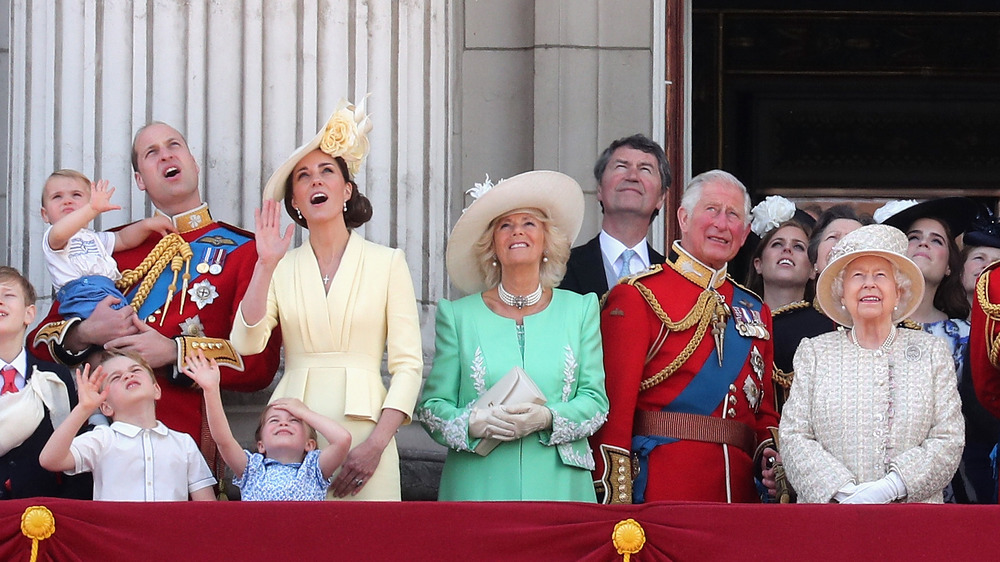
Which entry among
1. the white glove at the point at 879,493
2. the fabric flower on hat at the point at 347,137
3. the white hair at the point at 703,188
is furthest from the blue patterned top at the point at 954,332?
the fabric flower on hat at the point at 347,137

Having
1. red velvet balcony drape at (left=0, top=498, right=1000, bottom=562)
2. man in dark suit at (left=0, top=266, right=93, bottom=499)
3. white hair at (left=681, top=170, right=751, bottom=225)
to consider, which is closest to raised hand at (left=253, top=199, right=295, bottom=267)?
man in dark suit at (left=0, top=266, right=93, bottom=499)

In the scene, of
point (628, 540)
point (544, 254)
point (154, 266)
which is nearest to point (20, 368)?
point (154, 266)

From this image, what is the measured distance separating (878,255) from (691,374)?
646 mm

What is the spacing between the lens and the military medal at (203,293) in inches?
228

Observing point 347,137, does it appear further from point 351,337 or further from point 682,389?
point 682,389

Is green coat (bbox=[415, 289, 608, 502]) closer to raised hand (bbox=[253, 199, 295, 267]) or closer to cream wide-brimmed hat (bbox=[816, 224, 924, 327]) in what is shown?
raised hand (bbox=[253, 199, 295, 267])

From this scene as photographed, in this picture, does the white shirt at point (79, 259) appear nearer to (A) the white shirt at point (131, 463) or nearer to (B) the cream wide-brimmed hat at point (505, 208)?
(A) the white shirt at point (131, 463)

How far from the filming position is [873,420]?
5121 mm

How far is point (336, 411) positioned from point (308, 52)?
1652mm

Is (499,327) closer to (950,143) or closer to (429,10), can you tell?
(429,10)

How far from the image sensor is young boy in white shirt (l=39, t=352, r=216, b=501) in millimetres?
5012

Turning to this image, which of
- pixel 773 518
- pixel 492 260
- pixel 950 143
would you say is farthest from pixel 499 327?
pixel 950 143

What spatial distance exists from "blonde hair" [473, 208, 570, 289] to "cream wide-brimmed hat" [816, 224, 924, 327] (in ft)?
2.46

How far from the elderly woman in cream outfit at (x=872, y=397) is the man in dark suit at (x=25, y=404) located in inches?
73.8
